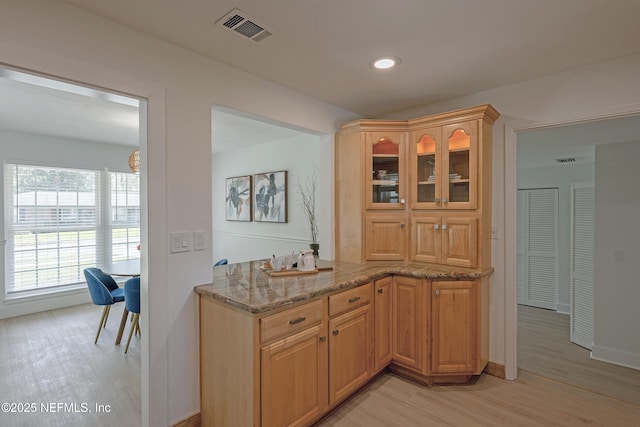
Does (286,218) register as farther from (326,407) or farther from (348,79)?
(326,407)

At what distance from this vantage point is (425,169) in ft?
9.52

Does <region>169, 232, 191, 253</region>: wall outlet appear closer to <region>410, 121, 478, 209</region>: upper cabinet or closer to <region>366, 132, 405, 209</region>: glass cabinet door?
<region>366, 132, 405, 209</region>: glass cabinet door

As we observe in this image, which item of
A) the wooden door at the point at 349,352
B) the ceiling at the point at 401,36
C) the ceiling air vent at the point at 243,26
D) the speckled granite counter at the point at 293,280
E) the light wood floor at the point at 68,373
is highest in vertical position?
the ceiling at the point at 401,36

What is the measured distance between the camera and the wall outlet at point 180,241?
1.96 meters

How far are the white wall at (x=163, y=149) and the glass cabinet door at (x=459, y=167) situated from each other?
1802 millimetres

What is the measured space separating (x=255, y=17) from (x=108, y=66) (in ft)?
2.74

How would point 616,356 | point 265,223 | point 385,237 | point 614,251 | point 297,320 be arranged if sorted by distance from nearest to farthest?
point 297,320, point 385,237, point 616,356, point 614,251, point 265,223

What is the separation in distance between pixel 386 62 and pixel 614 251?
134 inches

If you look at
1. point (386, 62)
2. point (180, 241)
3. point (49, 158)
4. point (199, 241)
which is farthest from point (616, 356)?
point (49, 158)

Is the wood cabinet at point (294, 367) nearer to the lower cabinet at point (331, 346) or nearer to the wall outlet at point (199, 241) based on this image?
the lower cabinet at point (331, 346)

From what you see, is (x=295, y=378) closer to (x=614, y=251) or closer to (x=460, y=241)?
(x=460, y=241)

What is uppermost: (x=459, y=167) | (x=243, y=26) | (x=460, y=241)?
(x=243, y=26)

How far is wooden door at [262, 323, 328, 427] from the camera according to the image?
5.65 ft

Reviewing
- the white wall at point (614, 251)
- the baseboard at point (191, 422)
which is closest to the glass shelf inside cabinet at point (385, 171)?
the baseboard at point (191, 422)
